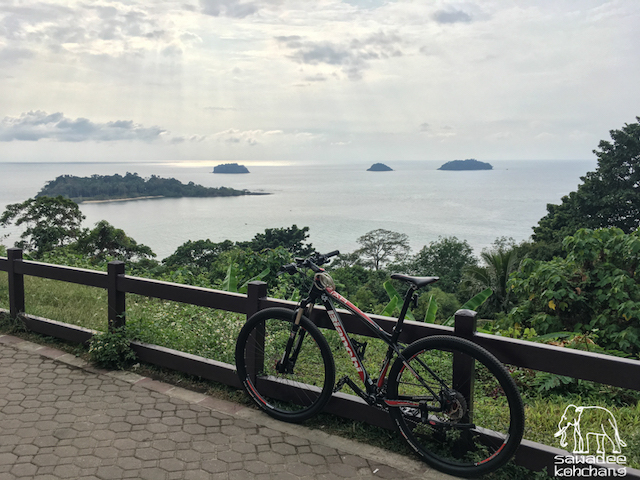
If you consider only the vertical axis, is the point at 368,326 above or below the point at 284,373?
above

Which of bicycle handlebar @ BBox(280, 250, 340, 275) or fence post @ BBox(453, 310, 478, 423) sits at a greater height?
bicycle handlebar @ BBox(280, 250, 340, 275)

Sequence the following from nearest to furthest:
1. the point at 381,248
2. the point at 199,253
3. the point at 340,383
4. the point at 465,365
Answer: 1. the point at 465,365
2. the point at 340,383
3. the point at 199,253
4. the point at 381,248

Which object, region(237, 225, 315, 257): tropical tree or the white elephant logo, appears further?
region(237, 225, 315, 257): tropical tree

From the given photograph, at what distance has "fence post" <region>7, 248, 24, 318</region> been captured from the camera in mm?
5832

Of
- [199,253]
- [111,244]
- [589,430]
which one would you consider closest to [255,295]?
[589,430]

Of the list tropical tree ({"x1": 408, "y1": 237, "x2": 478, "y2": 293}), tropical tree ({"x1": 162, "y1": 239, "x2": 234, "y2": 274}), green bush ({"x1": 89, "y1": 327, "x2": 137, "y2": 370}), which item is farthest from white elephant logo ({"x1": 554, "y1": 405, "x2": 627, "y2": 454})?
tropical tree ({"x1": 408, "y1": 237, "x2": 478, "y2": 293})

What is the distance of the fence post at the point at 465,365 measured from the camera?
3125 mm

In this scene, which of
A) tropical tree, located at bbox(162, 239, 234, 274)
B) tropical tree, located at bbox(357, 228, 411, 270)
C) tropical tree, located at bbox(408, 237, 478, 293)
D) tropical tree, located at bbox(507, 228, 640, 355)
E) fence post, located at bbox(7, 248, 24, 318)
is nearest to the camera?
fence post, located at bbox(7, 248, 24, 318)

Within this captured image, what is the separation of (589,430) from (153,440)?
10.4ft

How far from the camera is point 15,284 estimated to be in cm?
590

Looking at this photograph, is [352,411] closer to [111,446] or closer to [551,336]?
[111,446]

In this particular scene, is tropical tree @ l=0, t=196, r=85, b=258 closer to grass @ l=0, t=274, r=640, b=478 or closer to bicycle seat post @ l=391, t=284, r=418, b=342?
grass @ l=0, t=274, r=640, b=478

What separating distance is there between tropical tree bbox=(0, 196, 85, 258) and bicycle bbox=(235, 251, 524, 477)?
31.3 metres

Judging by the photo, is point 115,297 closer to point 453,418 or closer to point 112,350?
point 112,350
